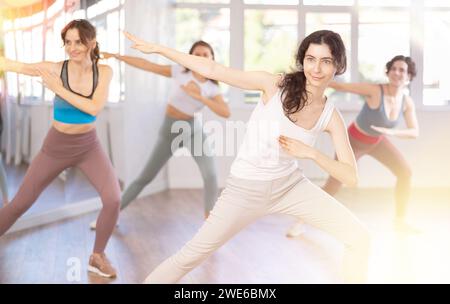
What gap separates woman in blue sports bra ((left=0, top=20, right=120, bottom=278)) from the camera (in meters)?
2.92

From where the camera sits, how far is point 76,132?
3.13 meters

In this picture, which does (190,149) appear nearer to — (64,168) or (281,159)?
(64,168)

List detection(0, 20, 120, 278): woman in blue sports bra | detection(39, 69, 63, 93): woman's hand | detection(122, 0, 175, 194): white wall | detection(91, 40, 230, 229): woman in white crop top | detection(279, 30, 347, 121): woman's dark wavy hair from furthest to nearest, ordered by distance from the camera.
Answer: detection(122, 0, 175, 194): white wall, detection(91, 40, 230, 229): woman in white crop top, detection(0, 20, 120, 278): woman in blue sports bra, detection(39, 69, 63, 93): woman's hand, detection(279, 30, 347, 121): woman's dark wavy hair

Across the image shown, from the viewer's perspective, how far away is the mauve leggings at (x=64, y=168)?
293 centimetres

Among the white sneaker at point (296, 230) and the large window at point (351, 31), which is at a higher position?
the large window at point (351, 31)

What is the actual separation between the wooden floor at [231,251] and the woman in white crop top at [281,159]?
3.36ft

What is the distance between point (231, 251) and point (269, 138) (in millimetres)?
1718

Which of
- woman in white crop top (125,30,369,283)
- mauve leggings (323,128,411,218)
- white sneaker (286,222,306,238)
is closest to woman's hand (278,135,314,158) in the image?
woman in white crop top (125,30,369,283)

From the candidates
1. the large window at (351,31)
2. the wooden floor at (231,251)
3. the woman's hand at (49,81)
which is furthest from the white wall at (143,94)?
the woman's hand at (49,81)

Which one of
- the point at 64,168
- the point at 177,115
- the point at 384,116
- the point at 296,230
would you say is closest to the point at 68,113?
the point at 64,168

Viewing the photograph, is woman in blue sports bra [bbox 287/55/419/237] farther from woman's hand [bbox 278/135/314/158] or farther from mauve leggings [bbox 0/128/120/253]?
woman's hand [bbox 278/135/314/158]

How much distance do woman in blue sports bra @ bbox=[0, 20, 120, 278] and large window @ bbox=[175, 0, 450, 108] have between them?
9.92 feet

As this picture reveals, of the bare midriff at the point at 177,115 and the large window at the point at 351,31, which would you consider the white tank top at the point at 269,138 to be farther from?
the large window at the point at 351,31
